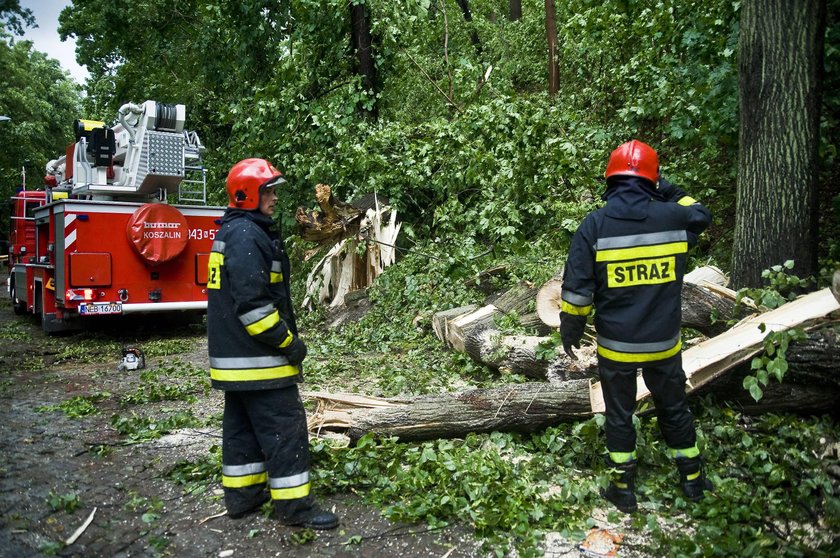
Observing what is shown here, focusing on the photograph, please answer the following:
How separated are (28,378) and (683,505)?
697 centimetres

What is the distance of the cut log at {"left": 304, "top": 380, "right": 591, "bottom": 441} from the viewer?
448 centimetres

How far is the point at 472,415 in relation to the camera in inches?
179

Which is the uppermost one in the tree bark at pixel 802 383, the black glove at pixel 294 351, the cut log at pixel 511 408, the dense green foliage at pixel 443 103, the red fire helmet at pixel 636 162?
the dense green foliage at pixel 443 103

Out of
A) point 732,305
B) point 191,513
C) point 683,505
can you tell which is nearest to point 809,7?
point 732,305

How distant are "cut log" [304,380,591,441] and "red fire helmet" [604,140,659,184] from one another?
5.17 ft

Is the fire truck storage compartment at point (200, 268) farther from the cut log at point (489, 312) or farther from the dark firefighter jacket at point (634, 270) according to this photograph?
the dark firefighter jacket at point (634, 270)

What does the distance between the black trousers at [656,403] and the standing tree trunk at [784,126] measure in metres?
1.94

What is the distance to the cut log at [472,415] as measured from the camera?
4.48m

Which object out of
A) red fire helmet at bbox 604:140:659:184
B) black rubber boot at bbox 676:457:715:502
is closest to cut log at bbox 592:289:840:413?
black rubber boot at bbox 676:457:715:502

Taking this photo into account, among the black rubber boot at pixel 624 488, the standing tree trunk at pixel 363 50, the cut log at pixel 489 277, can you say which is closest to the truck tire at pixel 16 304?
the standing tree trunk at pixel 363 50

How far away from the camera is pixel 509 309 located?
6.71 meters

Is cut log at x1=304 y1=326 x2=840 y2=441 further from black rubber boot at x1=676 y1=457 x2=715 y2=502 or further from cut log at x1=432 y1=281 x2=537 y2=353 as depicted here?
cut log at x1=432 y1=281 x2=537 y2=353

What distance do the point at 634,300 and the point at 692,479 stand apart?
104 centimetres

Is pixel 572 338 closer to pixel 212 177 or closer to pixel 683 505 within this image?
pixel 683 505
